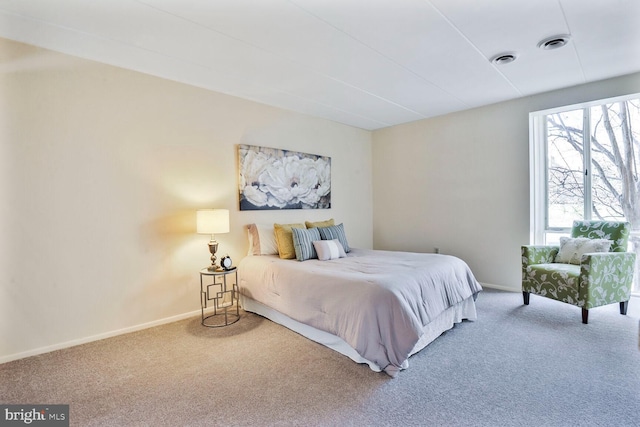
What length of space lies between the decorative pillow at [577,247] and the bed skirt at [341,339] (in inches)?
51.0

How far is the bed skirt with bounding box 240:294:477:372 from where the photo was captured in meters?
2.44

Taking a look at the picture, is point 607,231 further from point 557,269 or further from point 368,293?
point 368,293

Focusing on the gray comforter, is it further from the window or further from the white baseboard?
the window

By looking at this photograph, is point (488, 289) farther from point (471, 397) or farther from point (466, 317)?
point (471, 397)

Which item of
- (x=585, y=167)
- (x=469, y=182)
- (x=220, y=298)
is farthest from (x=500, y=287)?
(x=220, y=298)

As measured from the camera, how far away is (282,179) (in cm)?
423

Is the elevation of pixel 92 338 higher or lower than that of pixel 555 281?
lower

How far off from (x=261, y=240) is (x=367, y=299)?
1.83 m

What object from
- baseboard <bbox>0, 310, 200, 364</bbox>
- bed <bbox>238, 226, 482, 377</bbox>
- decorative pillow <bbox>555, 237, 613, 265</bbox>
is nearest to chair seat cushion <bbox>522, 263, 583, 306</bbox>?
decorative pillow <bbox>555, 237, 613, 265</bbox>

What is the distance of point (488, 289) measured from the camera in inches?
167

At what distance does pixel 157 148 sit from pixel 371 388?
2.94 meters

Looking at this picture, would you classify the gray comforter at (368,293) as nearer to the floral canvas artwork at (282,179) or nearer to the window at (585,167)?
the floral canvas artwork at (282,179)

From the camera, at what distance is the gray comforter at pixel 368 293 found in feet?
7.16

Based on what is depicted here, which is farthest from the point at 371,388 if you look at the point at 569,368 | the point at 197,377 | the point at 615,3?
the point at 615,3
